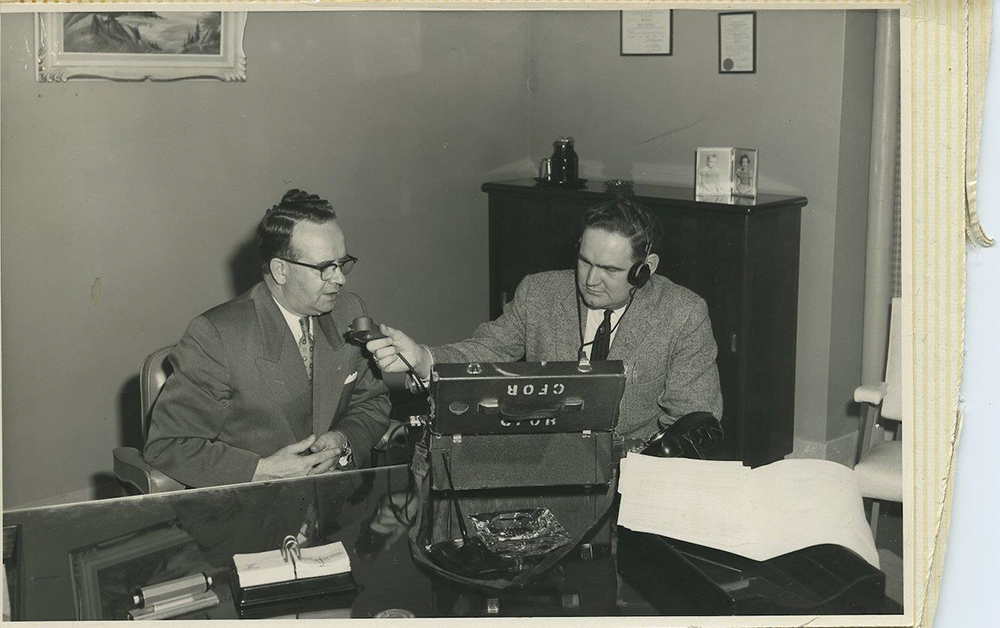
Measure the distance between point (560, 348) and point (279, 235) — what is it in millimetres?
877

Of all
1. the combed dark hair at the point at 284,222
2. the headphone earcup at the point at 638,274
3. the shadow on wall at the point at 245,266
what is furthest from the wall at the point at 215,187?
the headphone earcup at the point at 638,274

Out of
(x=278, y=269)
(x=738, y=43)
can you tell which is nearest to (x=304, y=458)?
(x=278, y=269)

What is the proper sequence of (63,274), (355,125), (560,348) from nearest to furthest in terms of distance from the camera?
(560,348) < (63,274) < (355,125)

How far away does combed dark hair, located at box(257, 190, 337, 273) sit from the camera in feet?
7.55

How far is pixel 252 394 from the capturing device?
2.32 meters

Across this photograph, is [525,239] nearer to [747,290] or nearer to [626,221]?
[747,290]

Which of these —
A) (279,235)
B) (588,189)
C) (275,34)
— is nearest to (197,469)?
(279,235)

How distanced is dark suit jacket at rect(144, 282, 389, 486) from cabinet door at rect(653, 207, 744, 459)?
1.61 meters

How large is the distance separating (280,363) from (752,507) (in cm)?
124

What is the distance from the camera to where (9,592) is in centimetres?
148

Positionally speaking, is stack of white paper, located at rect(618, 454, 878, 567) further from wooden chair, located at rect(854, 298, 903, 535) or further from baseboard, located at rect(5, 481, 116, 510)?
baseboard, located at rect(5, 481, 116, 510)

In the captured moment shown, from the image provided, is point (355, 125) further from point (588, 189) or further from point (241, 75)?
point (588, 189)

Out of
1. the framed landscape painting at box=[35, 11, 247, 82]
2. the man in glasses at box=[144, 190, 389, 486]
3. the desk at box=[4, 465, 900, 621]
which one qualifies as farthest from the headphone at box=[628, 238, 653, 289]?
the framed landscape painting at box=[35, 11, 247, 82]

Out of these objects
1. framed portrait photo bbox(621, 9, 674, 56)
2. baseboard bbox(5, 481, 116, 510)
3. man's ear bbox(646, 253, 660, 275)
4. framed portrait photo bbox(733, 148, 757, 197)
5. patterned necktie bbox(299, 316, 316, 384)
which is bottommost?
baseboard bbox(5, 481, 116, 510)
